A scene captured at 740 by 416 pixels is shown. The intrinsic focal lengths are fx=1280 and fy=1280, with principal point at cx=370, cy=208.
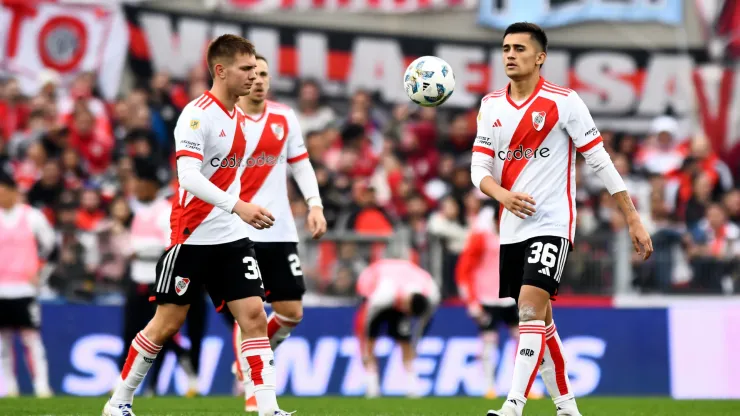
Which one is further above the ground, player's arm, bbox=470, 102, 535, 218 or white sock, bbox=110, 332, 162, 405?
player's arm, bbox=470, 102, 535, 218

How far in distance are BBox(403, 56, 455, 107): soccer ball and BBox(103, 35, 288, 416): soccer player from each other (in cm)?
146

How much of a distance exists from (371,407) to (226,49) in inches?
194

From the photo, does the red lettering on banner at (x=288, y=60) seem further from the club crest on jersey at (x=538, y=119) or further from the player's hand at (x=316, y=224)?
the club crest on jersey at (x=538, y=119)

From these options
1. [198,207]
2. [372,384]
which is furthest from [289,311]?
[372,384]

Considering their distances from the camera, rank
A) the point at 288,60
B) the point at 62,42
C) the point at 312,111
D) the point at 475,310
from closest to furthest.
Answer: the point at 475,310 → the point at 312,111 → the point at 62,42 → the point at 288,60

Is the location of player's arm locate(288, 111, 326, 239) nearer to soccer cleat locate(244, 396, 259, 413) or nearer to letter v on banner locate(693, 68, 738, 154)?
soccer cleat locate(244, 396, 259, 413)

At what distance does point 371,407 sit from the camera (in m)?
12.4

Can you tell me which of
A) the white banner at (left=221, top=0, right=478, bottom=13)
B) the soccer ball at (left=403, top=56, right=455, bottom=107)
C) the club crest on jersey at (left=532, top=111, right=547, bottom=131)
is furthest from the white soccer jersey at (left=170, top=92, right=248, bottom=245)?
the white banner at (left=221, top=0, right=478, bottom=13)

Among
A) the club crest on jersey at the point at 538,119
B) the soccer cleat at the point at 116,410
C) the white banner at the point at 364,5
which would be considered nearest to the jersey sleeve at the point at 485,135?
the club crest on jersey at the point at 538,119

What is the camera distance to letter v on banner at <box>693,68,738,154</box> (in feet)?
72.3

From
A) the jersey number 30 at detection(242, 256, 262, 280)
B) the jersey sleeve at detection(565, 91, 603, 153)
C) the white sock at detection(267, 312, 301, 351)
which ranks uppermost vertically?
the jersey sleeve at detection(565, 91, 603, 153)

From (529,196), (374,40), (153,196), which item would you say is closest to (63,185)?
(153,196)

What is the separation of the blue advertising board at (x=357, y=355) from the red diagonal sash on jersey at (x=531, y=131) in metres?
8.22

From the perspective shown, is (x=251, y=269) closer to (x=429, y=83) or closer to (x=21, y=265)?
(x=429, y=83)
